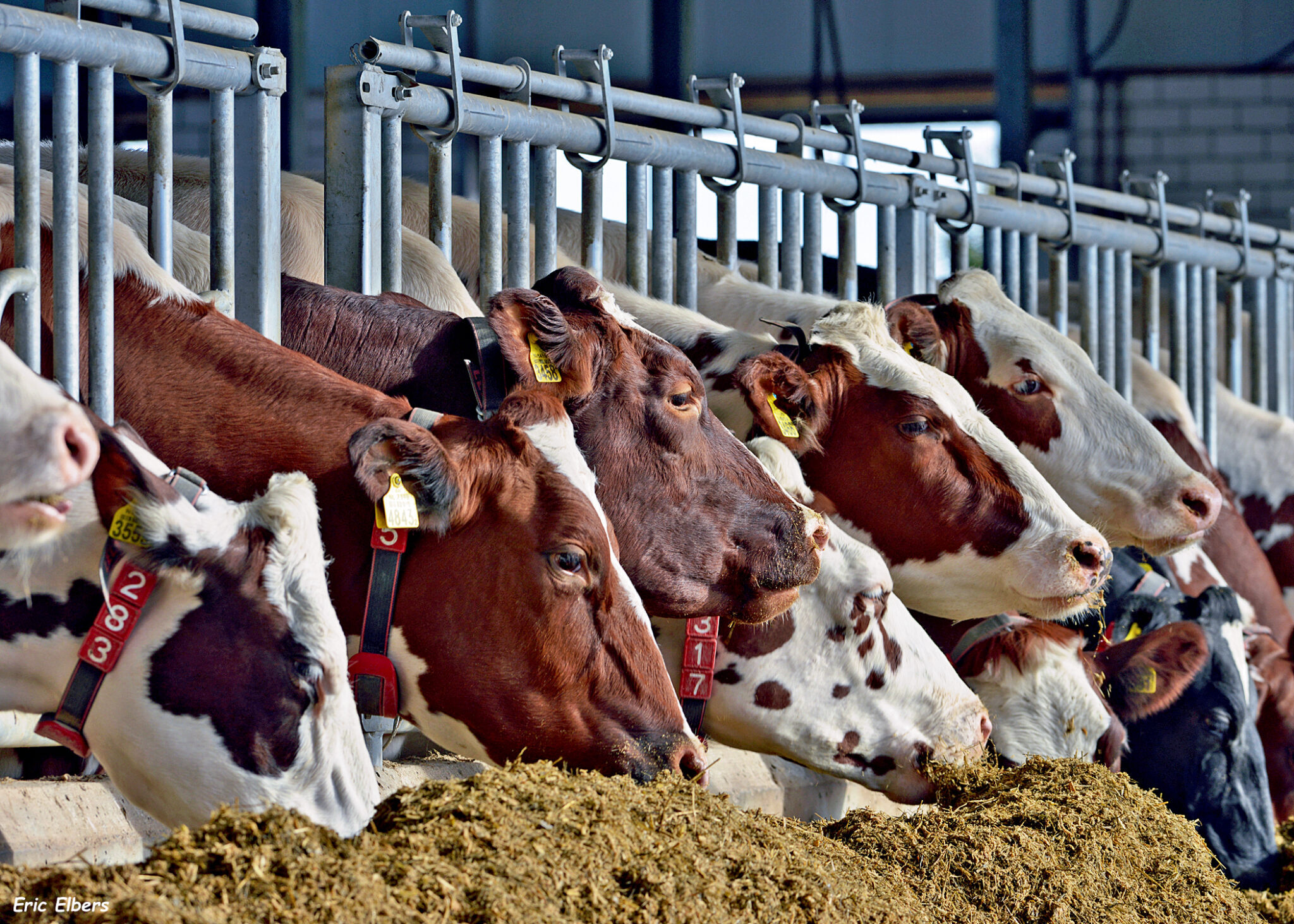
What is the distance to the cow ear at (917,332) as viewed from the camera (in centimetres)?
379

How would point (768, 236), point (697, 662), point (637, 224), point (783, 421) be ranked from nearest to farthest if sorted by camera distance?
point (697, 662) < point (783, 421) < point (637, 224) < point (768, 236)

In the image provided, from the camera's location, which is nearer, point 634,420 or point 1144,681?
point 634,420

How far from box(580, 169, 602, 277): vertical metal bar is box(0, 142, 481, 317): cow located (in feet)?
0.98

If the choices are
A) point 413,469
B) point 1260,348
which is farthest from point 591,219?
point 1260,348

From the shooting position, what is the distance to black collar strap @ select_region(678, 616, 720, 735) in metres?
2.87

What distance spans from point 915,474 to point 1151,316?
115 inches

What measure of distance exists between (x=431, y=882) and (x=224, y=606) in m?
0.46

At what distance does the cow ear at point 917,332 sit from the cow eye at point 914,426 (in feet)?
1.74

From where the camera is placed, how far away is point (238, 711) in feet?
5.98

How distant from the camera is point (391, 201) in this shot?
3.07 metres

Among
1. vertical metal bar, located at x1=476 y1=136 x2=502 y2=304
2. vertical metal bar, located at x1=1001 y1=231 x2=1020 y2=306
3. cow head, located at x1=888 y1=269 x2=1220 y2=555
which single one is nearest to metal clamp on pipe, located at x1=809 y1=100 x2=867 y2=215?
cow head, located at x1=888 y1=269 x2=1220 y2=555

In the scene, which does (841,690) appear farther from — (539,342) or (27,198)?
(27,198)

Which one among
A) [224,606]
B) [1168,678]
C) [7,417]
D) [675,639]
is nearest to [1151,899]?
[675,639]

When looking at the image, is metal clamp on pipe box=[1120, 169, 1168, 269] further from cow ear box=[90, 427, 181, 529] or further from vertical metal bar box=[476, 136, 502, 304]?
cow ear box=[90, 427, 181, 529]
